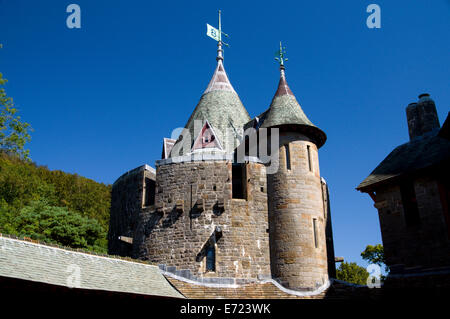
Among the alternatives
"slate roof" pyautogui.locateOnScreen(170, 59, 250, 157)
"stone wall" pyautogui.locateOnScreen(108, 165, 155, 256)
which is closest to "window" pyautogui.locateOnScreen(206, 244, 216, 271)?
"stone wall" pyautogui.locateOnScreen(108, 165, 155, 256)

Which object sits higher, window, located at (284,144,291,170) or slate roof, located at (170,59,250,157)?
slate roof, located at (170,59,250,157)

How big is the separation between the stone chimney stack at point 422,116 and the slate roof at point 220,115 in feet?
35.0

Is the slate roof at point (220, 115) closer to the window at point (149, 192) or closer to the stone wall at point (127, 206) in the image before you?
the window at point (149, 192)

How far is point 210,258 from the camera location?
22.7m

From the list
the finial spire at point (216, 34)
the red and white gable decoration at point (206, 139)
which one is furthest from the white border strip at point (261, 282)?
the finial spire at point (216, 34)

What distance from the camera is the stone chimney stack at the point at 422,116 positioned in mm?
23641

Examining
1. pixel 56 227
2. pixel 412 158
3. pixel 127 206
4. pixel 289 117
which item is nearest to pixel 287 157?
pixel 289 117

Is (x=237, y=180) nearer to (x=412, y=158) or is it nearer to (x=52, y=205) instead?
(x=412, y=158)

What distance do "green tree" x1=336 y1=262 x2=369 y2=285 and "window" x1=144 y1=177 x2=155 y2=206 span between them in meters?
26.8

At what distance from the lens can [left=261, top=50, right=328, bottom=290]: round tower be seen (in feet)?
71.8

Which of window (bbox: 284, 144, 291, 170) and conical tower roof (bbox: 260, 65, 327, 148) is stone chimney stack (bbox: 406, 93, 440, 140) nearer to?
conical tower roof (bbox: 260, 65, 327, 148)
